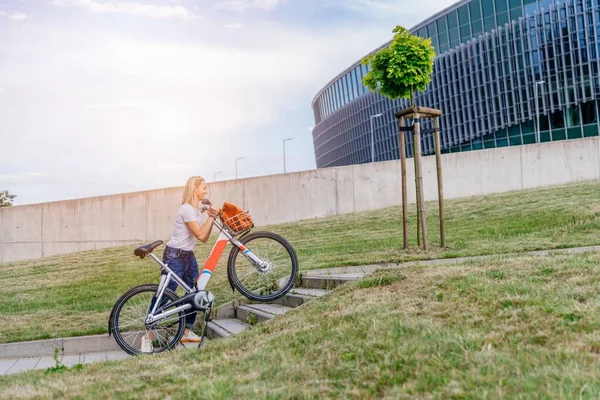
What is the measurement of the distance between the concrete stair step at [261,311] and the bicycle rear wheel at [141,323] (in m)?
1.10

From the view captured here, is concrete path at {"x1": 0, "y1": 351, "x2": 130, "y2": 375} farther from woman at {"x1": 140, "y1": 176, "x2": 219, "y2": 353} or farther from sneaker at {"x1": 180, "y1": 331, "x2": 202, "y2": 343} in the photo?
woman at {"x1": 140, "y1": 176, "x2": 219, "y2": 353}

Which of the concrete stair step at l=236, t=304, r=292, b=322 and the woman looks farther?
the concrete stair step at l=236, t=304, r=292, b=322

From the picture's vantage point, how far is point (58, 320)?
34.1 feet

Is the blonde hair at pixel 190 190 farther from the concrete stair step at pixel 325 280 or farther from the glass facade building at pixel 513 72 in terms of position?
the glass facade building at pixel 513 72

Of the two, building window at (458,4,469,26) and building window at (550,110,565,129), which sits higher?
building window at (458,4,469,26)

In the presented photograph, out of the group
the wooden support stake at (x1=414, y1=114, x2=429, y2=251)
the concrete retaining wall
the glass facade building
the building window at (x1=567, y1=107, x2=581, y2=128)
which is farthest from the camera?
the building window at (x1=567, y1=107, x2=581, y2=128)

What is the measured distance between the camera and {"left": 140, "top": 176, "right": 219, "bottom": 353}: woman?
7.77m

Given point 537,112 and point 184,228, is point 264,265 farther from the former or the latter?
point 537,112

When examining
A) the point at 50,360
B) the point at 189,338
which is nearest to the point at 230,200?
the point at 50,360

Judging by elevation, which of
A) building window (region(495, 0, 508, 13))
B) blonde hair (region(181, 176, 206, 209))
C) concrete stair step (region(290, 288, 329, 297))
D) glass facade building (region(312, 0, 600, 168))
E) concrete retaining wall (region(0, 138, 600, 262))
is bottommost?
concrete stair step (region(290, 288, 329, 297))

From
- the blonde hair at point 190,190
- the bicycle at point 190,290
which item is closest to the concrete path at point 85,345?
the bicycle at point 190,290

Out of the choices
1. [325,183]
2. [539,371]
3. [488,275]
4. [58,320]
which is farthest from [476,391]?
[325,183]

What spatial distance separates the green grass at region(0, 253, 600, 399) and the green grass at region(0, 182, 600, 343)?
12.6 ft

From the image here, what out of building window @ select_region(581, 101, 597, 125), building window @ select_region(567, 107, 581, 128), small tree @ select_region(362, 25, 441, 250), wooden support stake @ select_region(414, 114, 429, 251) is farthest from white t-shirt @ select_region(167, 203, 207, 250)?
building window @ select_region(567, 107, 581, 128)
